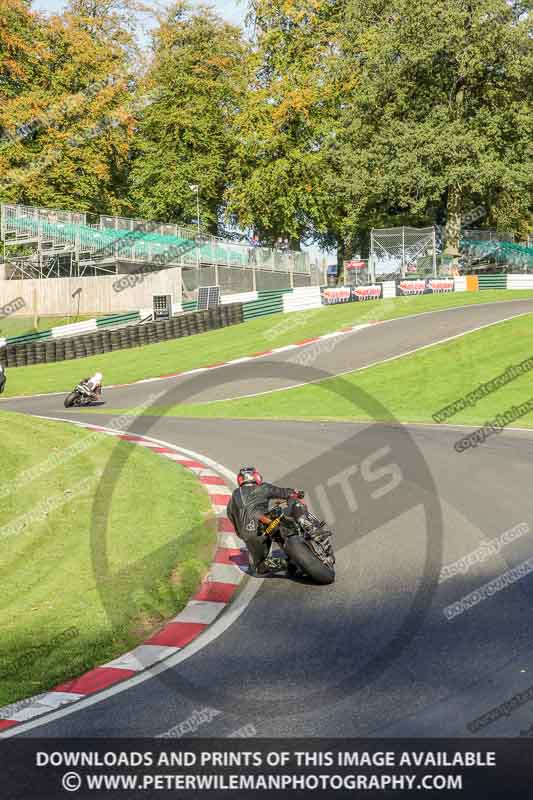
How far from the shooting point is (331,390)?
28.4 meters

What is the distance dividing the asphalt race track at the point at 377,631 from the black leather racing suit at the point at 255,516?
0.29 meters

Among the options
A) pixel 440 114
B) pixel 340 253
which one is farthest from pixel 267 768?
pixel 340 253

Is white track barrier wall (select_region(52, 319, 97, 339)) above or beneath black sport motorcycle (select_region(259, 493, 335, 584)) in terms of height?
above

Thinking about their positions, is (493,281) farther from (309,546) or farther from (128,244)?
(309,546)

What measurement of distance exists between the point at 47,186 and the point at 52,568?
168ft

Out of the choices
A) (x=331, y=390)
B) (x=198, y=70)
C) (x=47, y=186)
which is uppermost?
(x=198, y=70)

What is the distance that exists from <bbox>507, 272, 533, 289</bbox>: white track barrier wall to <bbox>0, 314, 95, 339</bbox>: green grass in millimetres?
21786

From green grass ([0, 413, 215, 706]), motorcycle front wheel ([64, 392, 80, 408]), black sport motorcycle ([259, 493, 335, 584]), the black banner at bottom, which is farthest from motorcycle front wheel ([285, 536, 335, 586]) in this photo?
motorcycle front wheel ([64, 392, 80, 408])

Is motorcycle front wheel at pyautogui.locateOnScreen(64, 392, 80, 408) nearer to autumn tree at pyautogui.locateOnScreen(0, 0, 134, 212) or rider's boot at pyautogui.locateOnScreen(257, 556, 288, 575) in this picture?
rider's boot at pyautogui.locateOnScreen(257, 556, 288, 575)

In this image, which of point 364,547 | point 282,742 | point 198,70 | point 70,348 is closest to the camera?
point 282,742

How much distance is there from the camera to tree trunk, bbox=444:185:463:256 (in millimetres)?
53938

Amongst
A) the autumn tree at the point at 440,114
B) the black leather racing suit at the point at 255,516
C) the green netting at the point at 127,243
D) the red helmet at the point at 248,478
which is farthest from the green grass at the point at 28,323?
the black leather racing suit at the point at 255,516

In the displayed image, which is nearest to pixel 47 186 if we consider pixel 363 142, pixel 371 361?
pixel 363 142

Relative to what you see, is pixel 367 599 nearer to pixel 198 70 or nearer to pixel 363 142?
pixel 363 142
